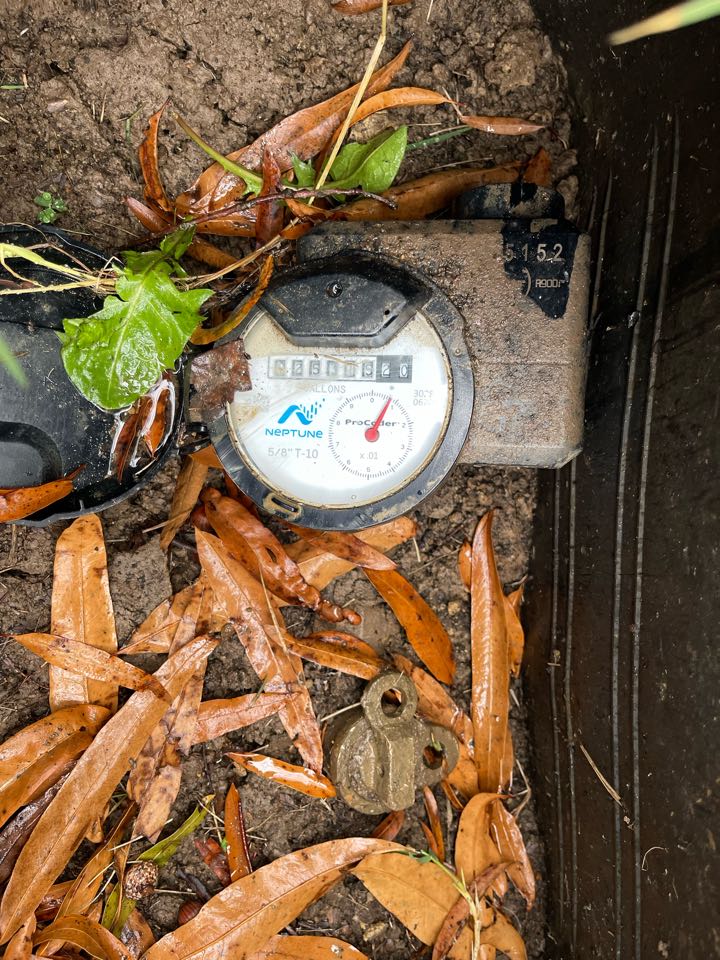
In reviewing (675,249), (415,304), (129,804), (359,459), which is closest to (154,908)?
(129,804)

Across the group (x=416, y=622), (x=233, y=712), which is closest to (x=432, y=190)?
(x=416, y=622)

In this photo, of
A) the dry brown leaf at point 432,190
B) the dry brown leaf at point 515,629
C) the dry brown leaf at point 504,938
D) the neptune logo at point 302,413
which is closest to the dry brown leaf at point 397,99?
the dry brown leaf at point 432,190

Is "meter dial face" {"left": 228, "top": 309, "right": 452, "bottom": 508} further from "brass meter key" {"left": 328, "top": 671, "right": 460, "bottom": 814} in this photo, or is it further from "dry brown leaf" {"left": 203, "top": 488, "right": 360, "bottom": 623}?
"brass meter key" {"left": 328, "top": 671, "right": 460, "bottom": 814}

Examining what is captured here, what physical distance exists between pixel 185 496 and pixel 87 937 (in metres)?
0.81

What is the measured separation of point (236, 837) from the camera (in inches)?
57.0

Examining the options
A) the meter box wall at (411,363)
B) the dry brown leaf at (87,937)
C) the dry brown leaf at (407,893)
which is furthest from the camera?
the dry brown leaf at (407,893)

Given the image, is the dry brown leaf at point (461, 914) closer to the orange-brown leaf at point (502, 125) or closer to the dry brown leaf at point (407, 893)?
the dry brown leaf at point (407, 893)

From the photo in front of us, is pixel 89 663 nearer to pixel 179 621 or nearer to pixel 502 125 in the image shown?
pixel 179 621

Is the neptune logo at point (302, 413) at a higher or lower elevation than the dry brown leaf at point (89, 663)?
higher

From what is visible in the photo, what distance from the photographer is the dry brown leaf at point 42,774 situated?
135 cm

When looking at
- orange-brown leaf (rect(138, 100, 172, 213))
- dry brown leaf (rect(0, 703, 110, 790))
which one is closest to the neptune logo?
orange-brown leaf (rect(138, 100, 172, 213))

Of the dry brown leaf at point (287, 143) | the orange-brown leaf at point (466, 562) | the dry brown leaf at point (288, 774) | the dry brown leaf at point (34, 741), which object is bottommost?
the dry brown leaf at point (288, 774)

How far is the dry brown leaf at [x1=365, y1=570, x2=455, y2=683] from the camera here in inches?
57.9

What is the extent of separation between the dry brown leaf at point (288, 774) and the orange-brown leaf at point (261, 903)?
0.35ft
